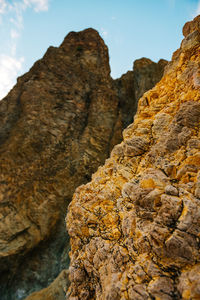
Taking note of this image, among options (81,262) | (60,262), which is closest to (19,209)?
(60,262)

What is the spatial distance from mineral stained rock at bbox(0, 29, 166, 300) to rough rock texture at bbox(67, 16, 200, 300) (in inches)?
480

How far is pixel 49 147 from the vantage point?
2431 centimetres

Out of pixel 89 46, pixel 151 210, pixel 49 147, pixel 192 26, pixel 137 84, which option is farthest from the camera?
pixel 89 46

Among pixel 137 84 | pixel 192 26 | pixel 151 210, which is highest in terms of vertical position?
pixel 137 84

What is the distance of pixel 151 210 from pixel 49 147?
68.1 feet

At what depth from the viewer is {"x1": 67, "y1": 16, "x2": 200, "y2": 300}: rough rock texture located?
485 centimetres

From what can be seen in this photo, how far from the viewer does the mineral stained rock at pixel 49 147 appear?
20.8 meters

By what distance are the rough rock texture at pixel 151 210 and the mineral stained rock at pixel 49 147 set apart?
12.2m

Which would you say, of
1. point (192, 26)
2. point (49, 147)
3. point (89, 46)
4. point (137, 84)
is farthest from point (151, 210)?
point (89, 46)

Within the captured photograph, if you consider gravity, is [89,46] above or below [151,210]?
above

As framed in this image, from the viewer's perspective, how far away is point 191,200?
16.9 ft

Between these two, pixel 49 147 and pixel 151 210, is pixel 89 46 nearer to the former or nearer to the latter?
pixel 49 147

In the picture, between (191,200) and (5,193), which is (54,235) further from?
(191,200)

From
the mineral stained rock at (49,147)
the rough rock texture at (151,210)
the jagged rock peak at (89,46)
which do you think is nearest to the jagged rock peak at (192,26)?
the rough rock texture at (151,210)
